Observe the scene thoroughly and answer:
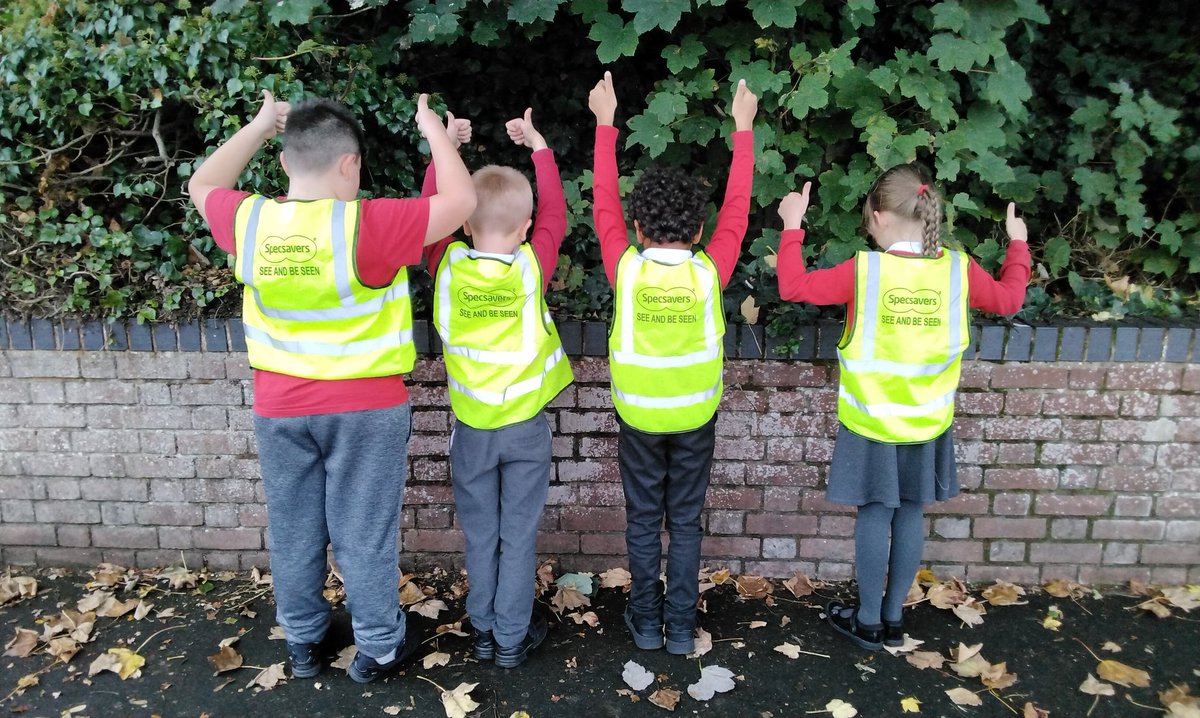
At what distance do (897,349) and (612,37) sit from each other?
5.90 feet

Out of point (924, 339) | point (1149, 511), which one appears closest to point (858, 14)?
point (924, 339)

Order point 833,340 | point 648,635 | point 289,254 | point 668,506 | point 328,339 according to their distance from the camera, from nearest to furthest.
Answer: point 289,254, point 328,339, point 668,506, point 648,635, point 833,340

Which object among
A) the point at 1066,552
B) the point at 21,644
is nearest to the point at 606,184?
the point at 1066,552

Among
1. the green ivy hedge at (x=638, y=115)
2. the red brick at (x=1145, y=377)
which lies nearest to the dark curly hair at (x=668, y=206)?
the green ivy hedge at (x=638, y=115)

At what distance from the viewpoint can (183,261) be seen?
153 inches

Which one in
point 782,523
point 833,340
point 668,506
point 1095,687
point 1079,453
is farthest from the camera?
point 782,523

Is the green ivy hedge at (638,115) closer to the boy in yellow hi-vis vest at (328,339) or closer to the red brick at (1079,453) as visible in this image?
the red brick at (1079,453)

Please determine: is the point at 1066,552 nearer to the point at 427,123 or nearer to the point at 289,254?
the point at 427,123

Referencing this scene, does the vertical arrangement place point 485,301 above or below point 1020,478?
above

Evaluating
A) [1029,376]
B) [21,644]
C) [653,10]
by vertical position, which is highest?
[653,10]

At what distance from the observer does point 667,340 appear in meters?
3.03

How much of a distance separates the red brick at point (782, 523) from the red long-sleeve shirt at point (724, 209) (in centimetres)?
130

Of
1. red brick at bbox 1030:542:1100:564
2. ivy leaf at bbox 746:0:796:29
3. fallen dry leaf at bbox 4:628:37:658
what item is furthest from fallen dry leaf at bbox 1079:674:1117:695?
fallen dry leaf at bbox 4:628:37:658

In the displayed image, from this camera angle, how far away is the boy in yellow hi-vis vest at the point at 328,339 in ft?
9.04
